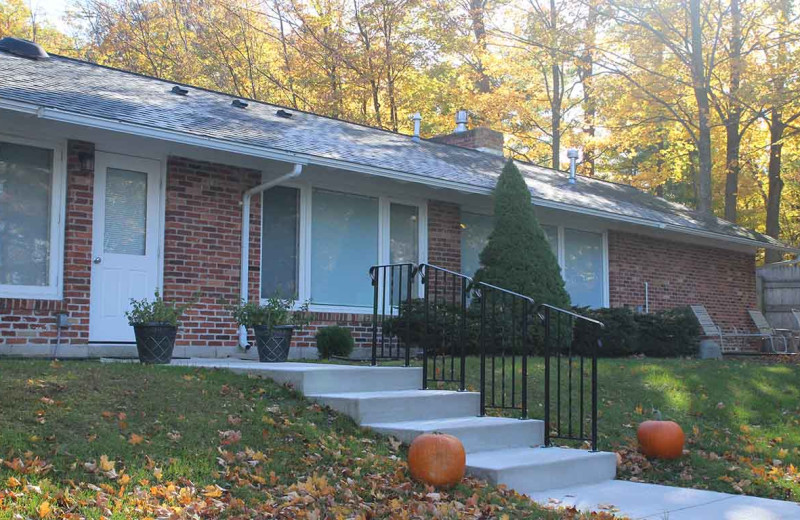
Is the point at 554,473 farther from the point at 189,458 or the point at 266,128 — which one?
the point at 266,128

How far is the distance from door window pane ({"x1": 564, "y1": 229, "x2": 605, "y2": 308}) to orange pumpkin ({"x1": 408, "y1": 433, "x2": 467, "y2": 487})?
935 cm

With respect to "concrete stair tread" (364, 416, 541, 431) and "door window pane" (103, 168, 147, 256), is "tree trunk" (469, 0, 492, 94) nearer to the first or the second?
"door window pane" (103, 168, 147, 256)

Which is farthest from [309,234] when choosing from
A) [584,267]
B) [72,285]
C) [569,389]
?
[584,267]

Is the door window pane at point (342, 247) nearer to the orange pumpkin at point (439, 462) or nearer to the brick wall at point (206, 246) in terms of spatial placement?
the brick wall at point (206, 246)

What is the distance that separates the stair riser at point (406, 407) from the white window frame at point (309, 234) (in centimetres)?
385

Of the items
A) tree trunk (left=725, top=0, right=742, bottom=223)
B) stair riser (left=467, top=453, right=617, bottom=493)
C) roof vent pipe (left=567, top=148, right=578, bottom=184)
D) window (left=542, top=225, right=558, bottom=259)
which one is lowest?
stair riser (left=467, top=453, right=617, bottom=493)

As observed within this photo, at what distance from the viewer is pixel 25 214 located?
854cm

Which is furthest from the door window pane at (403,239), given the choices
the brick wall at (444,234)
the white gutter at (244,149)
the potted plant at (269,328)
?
the potted plant at (269,328)

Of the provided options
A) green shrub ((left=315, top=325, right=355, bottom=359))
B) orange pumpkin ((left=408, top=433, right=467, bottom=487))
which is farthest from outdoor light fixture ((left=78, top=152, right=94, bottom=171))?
orange pumpkin ((left=408, top=433, right=467, bottom=487))

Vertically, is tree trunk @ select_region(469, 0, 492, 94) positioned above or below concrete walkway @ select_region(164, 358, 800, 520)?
above

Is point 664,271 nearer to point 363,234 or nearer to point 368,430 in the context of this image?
point 363,234

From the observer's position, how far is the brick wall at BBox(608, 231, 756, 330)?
15156 millimetres

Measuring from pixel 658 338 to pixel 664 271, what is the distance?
8.50ft

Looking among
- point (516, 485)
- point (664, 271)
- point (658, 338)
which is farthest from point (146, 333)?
point (664, 271)
